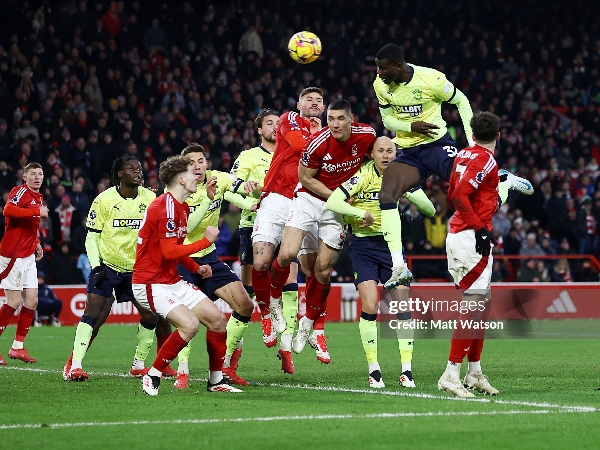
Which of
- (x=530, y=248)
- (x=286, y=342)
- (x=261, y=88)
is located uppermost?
(x=261, y=88)

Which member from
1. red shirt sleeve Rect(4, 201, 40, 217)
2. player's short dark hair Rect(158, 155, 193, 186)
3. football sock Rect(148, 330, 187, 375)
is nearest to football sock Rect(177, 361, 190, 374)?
football sock Rect(148, 330, 187, 375)

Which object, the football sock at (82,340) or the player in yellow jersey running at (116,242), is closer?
the football sock at (82,340)

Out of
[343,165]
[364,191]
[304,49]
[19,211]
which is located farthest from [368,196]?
[19,211]

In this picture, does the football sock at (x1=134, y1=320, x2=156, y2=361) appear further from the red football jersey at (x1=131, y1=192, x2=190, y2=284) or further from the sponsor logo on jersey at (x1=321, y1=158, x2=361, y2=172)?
the sponsor logo on jersey at (x1=321, y1=158, x2=361, y2=172)

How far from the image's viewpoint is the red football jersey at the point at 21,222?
13.6 meters

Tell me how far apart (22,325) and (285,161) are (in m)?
4.61

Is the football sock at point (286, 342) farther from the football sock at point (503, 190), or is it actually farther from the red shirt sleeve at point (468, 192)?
the red shirt sleeve at point (468, 192)

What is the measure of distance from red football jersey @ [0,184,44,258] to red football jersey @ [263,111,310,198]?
3477 mm

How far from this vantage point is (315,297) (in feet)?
37.8

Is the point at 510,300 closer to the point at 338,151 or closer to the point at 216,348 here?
the point at 338,151

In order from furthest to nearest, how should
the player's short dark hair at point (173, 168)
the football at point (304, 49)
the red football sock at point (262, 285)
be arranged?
1. the football at point (304, 49)
2. the red football sock at point (262, 285)
3. the player's short dark hair at point (173, 168)

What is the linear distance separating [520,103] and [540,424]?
22461 millimetres

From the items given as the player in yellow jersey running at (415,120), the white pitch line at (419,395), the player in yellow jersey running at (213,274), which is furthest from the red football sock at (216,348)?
the player in yellow jersey running at (415,120)

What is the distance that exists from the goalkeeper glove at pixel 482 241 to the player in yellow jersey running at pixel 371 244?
1360 millimetres
